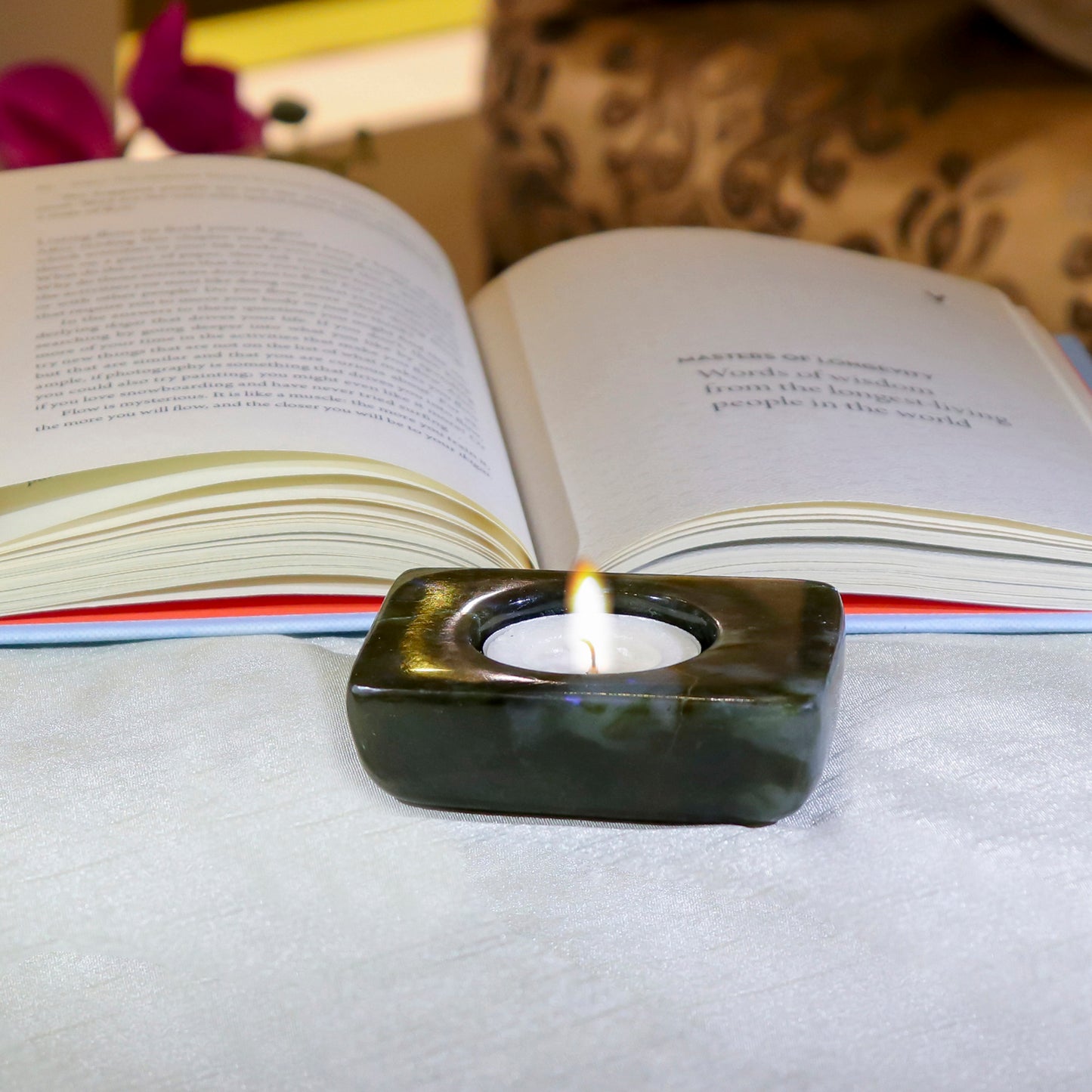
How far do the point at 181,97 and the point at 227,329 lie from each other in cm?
33

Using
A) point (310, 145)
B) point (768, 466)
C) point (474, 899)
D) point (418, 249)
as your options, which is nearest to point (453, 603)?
point (474, 899)

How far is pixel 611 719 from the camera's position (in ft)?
1.23

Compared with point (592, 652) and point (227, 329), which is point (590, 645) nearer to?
point (592, 652)

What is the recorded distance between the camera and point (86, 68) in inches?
42.0

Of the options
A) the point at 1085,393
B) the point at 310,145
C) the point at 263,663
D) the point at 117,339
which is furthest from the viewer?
the point at 310,145

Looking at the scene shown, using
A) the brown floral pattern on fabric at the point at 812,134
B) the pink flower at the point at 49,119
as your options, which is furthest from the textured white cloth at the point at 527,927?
the brown floral pattern on fabric at the point at 812,134

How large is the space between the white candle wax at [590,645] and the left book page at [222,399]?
0.14 m

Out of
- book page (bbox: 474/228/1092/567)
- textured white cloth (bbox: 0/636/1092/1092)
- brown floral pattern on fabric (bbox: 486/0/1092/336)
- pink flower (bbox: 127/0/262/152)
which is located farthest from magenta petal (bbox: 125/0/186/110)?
brown floral pattern on fabric (bbox: 486/0/1092/336)

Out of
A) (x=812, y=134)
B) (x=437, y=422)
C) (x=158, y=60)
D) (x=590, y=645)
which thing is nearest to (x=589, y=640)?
(x=590, y=645)

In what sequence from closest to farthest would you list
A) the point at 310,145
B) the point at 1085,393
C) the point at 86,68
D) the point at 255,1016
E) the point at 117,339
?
the point at 255,1016 → the point at 117,339 → the point at 1085,393 → the point at 86,68 → the point at 310,145

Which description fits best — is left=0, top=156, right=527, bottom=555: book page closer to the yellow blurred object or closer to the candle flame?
the candle flame

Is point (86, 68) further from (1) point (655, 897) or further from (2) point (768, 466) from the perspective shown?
(1) point (655, 897)

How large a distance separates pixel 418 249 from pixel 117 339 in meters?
0.27

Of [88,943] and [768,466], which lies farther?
[768,466]
